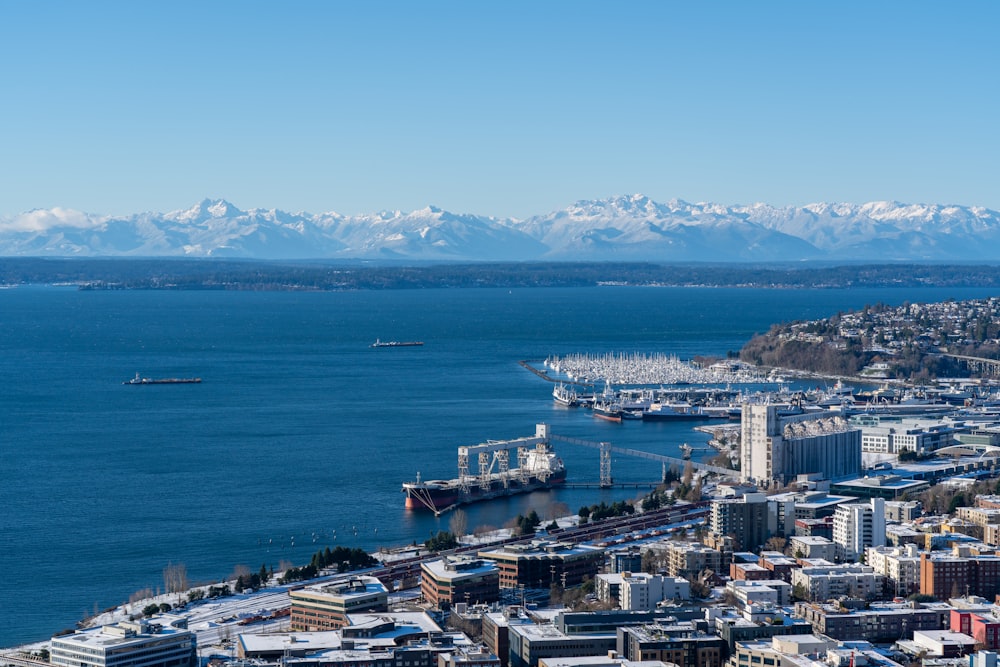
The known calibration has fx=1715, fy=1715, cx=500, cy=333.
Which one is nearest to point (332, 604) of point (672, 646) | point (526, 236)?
point (672, 646)

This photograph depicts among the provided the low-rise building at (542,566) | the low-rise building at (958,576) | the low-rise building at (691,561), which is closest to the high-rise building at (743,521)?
the low-rise building at (691,561)

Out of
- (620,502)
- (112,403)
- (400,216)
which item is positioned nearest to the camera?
(620,502)

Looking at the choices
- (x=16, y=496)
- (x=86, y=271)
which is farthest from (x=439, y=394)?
(x=86, y=271)

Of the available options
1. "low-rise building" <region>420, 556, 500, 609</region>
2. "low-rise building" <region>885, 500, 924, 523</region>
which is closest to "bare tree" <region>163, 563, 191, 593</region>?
"low-rise building" <region>420, 556, 500, 609</region>

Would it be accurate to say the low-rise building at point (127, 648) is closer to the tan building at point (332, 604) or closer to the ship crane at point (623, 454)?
the tan building at point (332, 604)

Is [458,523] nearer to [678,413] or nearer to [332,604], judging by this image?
[332,604]

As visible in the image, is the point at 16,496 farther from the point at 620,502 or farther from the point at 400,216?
the point at 400,216

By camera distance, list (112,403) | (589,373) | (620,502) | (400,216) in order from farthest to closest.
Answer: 1. (400,216)
2. (589,373)
3. (112,403)
4. (620,502)
